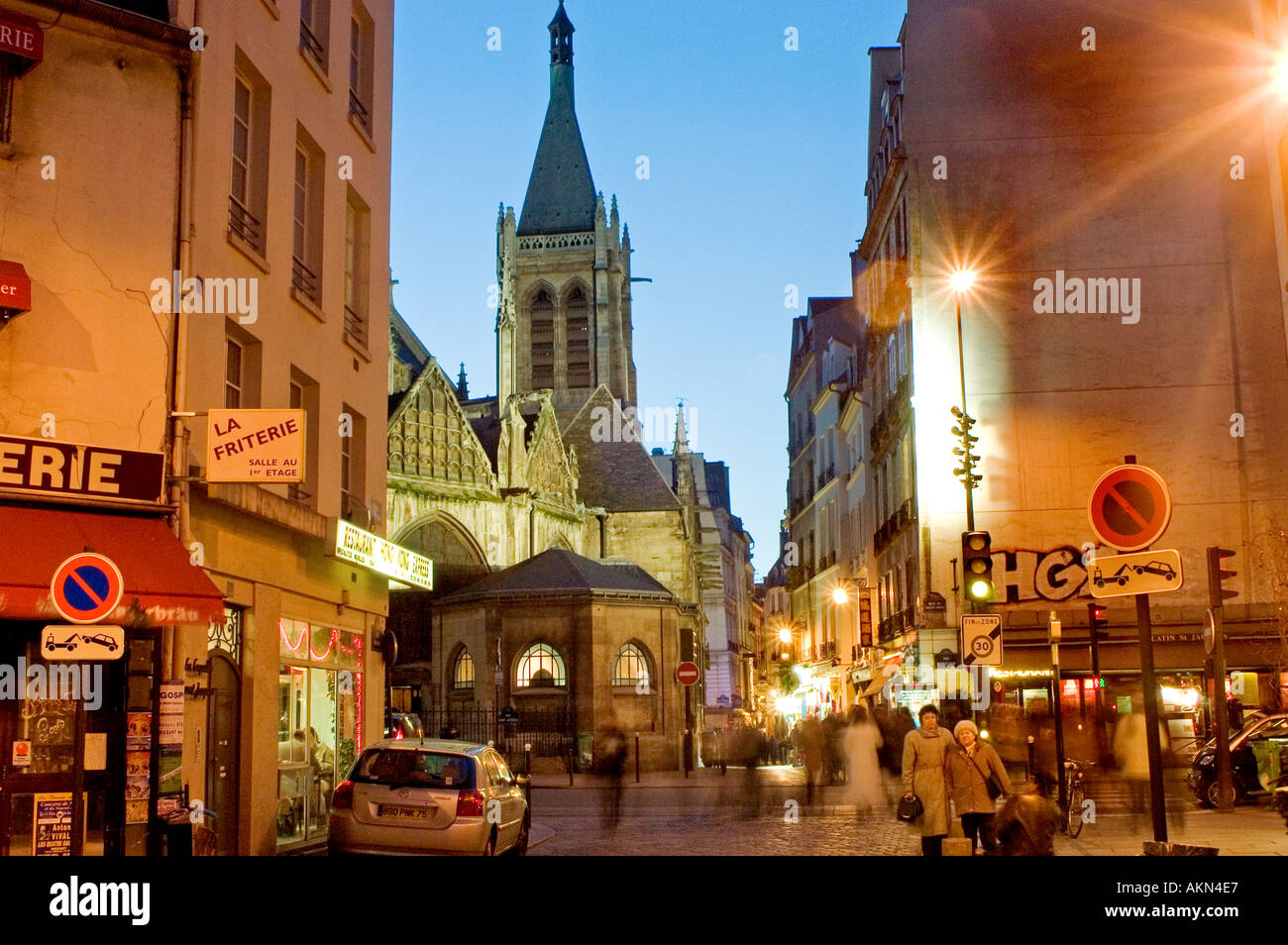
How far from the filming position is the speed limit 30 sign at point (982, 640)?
16984 mm

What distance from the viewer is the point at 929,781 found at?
11.7 metres

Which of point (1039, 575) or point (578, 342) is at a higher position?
point (578, 342)

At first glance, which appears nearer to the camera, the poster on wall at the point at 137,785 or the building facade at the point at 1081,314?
the poster on wall at the point at 137,785

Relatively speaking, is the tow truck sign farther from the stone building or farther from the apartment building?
the stone building

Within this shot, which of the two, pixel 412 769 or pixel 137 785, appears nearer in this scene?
pixel 137 785

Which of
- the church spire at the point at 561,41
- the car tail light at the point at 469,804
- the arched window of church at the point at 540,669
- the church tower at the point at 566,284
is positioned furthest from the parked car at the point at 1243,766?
the church spire at the point at 561,41

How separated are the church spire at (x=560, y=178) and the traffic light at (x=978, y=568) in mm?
69980

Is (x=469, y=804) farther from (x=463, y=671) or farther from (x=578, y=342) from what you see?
(x=578, y=342)

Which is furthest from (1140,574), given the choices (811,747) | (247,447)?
(811,747)

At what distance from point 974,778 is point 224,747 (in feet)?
25.7

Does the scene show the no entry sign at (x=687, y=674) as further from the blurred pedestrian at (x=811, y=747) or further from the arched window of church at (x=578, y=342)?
the arched window of church at (x=578, y=342)

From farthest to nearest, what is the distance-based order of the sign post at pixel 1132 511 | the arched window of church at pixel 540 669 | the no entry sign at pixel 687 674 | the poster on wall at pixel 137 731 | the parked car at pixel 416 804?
the arched window of church at pixel 540 669 → the no entry sign at pixel 687 674 → the parked car at pixel 416 804 → the poster on wall at pixel 137 731 → the sign post at pixel 1132 511
